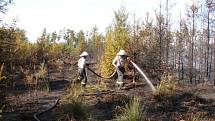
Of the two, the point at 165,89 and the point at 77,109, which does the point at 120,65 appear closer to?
the point at 165,89

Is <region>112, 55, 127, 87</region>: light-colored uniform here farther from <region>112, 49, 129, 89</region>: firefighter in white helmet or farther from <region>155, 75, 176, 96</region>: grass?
<region>155, 75, 176, 96</region>: grass

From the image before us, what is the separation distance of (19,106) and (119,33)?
29.6 ft

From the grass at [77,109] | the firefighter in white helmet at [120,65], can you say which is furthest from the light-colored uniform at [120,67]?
the grass at [77,109]

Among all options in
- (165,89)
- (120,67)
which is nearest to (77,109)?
(165,89)

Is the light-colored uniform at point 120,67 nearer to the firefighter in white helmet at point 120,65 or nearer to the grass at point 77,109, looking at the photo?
the firefighter in white helmet at point 120,65

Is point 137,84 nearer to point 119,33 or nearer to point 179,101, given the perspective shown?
point 119,33

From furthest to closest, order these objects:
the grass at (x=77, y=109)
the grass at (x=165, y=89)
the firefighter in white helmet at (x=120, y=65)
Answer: the firefighter in white helmet at (x=120, y=65) < the grass at (x=165, y=89) < the grass at (x=77, y=109)

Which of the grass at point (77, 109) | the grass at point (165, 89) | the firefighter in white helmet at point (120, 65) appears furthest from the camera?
the firefighter in white helmet at point (120, 65)

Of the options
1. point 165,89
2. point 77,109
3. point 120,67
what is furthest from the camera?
point 120,67

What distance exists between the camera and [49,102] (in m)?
13.2

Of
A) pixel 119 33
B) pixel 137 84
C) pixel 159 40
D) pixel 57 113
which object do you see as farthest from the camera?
pixel 159 40

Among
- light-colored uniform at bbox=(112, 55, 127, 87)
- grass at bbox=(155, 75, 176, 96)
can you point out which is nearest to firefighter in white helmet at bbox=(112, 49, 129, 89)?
light-colored uniform at bbox=(112, 55, 127, 87)

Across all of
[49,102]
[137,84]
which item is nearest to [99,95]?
[49,102]

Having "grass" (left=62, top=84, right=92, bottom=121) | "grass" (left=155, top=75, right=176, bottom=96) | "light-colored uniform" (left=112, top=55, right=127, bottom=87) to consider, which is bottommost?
"grass" (left=62, top=84, right=92, bottom=121)
